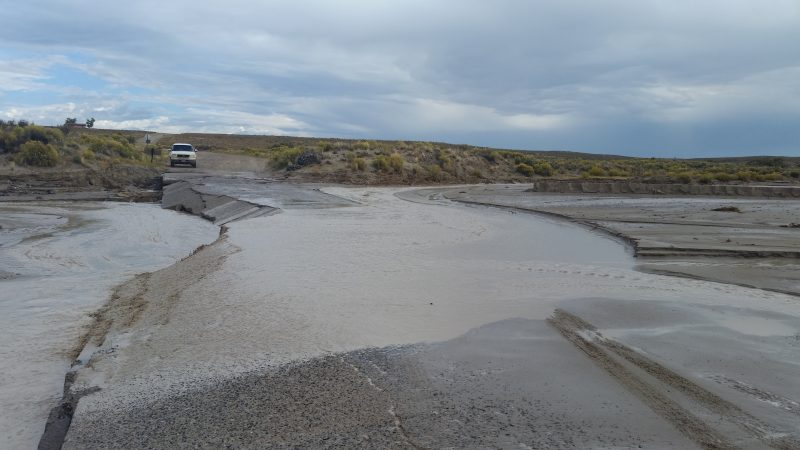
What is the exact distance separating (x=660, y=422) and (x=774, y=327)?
3.43 meters

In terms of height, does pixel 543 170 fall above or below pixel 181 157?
above

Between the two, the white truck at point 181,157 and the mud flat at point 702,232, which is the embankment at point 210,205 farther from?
the white truck at point 181,157

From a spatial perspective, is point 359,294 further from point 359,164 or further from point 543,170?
point 543,170

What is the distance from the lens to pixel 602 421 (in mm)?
4500

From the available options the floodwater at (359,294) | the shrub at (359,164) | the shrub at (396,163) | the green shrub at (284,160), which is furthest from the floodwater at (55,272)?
the green shrub at (284,160)

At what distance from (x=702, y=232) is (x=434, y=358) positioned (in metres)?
11.4

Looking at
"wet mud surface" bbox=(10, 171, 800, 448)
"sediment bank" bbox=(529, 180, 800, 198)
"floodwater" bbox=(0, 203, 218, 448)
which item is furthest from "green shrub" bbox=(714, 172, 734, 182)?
"floodwater" bbox=(0, 203, 218, 448)

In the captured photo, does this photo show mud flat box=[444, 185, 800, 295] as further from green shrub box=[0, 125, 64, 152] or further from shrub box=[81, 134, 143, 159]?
shrub box=[81, 134, 143, 159]

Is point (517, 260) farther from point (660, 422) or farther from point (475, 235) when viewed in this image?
point (660, 422)

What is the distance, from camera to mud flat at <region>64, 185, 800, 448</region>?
Answer: 437 cm

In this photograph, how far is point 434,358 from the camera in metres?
5.91

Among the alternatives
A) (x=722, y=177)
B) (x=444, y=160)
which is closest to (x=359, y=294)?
(x=722, y=177)

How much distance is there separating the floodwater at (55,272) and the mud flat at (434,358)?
41cm

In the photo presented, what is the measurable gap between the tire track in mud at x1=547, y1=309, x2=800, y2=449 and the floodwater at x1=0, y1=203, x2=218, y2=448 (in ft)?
14.4
